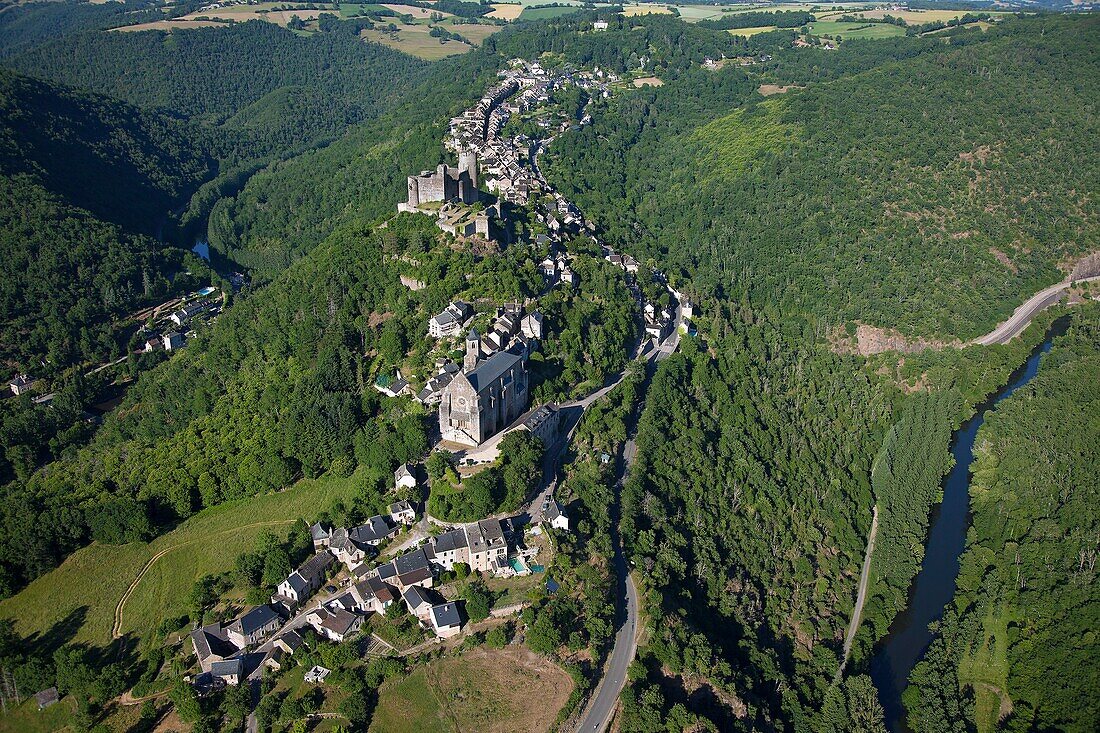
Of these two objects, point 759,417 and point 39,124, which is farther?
point 39,124

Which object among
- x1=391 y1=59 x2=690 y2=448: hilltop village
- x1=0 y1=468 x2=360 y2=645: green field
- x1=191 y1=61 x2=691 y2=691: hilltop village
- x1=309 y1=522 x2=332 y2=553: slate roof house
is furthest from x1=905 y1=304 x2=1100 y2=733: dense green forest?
x1=0 y1=468 x2=360 y2=645: green field

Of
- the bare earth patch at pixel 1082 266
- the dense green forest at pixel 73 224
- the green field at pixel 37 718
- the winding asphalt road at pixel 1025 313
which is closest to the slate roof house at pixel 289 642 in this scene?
the green field at pixel 37 718

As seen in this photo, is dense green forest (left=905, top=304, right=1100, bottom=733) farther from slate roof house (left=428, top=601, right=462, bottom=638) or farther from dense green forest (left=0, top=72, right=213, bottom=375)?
dense green forest (left=0, top=72, right=213, bottom=375)

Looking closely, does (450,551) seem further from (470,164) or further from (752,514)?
(470,164)

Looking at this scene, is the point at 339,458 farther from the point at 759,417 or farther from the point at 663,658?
the point at 759,417

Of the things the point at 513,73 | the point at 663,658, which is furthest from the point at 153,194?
the point at 663,658

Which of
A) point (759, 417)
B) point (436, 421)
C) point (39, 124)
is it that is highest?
point (39, 124)

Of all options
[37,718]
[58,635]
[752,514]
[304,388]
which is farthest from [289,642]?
[752,514]
